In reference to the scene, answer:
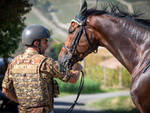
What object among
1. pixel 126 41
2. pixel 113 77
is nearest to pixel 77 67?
pixel 126 41

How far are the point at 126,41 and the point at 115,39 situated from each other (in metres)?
0.15

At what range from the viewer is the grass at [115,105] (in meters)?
11.4

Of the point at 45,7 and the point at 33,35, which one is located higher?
the point at 45,7

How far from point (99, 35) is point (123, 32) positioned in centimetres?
34

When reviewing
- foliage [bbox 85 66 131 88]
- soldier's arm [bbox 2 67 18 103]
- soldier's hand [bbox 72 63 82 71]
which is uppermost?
soldier's hand [bbox 72 63 82 71]

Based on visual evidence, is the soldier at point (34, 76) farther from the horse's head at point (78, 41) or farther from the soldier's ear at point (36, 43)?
the horse's head at point (78, 41)

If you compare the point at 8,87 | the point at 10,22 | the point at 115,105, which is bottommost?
the point at 115,105

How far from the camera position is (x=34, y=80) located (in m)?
3.69

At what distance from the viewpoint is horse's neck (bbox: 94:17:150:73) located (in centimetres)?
403

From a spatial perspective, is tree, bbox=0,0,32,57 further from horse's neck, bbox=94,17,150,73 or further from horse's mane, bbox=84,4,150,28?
horse's neck, bbox=94,17,150,73

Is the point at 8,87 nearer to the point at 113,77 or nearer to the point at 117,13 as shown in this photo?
the point at 117,13

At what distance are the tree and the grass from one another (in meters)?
4.38

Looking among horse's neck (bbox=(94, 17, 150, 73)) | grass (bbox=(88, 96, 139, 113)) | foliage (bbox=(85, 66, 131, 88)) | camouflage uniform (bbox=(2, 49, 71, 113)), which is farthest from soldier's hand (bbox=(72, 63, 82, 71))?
foliage (bbox=(85, 66, 131, 88))

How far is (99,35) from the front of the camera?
14.1ft
